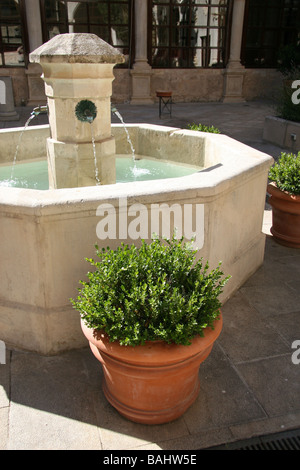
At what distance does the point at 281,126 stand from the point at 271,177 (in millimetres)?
5439

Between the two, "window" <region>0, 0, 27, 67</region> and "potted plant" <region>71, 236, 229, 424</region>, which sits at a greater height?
"window" <region>0, 0, 27, 67</region>

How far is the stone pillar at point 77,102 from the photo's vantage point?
391 cm

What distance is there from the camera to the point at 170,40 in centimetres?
1530

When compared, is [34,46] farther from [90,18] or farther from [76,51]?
[76,51]

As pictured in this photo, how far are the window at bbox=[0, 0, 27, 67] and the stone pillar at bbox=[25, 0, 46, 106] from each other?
0.38 metres

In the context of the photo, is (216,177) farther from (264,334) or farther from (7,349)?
(7,349)

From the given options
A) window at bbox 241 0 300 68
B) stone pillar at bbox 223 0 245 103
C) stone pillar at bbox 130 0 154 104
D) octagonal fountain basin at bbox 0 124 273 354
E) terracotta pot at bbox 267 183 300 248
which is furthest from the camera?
window at bbox 241 0 300 68

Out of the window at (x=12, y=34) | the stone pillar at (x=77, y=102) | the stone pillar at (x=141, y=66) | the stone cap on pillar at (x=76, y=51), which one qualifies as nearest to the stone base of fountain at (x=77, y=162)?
the stone pillar at (x=77, y=102)
